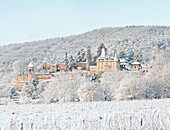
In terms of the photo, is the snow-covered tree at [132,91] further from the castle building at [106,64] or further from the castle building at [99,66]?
A: the castle building at [106,64]

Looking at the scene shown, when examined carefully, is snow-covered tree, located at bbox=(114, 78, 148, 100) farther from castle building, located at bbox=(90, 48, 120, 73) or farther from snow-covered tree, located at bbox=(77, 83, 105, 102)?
castle building, located at bbox=(90, 48, 120, 73)

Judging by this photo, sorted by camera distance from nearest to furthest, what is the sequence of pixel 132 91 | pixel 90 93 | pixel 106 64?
pixel 132 91, pixel 90 93, pixel 106 64

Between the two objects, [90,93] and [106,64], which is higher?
[106,64]

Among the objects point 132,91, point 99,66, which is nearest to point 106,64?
point 99,66

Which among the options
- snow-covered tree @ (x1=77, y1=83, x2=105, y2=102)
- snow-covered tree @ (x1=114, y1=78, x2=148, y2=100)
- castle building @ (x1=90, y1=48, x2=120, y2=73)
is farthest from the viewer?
castle building @ (x1=90, y1=48, x2=120, y2=73)

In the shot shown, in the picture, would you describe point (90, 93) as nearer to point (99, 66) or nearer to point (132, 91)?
point (132, 91)

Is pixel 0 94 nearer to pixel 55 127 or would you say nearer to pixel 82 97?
pixel 82 97

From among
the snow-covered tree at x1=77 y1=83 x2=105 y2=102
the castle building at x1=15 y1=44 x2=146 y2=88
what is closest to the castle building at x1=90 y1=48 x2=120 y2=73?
the castle building at x1=15 y1=44 x2=146 y2=88

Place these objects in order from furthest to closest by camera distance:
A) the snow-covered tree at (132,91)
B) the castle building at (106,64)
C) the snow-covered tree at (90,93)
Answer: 1. the castle building at (106,64)
2. the snow-covered tree at (90,93)
3. the snow-covered tree at (132,91)

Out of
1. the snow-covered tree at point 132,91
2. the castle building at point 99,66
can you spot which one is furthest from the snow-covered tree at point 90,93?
the castle building at point 99,66

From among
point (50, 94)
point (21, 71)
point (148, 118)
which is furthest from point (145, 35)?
point (148, 118)

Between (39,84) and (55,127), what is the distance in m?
52.5

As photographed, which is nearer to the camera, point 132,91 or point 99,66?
point 132,91

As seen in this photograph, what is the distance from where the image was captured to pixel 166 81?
134 ft
